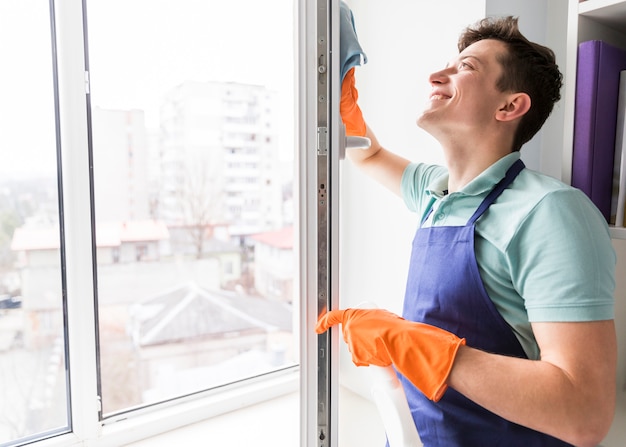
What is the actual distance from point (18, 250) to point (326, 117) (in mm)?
911

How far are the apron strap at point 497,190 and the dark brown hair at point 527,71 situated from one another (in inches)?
3.9

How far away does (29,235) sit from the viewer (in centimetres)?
118

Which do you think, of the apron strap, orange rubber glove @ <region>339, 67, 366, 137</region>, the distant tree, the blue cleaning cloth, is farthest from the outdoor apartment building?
the apron strap

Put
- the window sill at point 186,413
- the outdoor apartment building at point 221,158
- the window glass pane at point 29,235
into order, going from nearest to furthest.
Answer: the window glass pane at point 29,235, the window sill at point 186,413, the outdoor apartment building at point 221,158

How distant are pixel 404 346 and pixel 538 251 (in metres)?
0.27

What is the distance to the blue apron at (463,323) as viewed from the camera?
0.84 meters

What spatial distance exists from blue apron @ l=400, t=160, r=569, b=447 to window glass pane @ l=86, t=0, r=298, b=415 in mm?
797

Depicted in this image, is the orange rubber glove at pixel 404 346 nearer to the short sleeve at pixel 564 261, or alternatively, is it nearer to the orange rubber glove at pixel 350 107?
the short sleeve at pixel 564 261

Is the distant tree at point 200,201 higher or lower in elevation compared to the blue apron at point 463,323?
higher

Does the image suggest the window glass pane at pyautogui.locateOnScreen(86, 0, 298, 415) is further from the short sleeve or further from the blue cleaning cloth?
the short sleeve

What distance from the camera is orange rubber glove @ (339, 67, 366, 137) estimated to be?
0.95m

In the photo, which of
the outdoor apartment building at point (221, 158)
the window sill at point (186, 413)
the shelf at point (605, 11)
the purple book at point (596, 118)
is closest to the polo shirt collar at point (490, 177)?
the purple book at point (596, 118)

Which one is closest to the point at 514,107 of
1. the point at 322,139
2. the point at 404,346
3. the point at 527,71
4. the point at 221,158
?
the point at 527,71

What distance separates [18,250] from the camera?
117 centimetres
